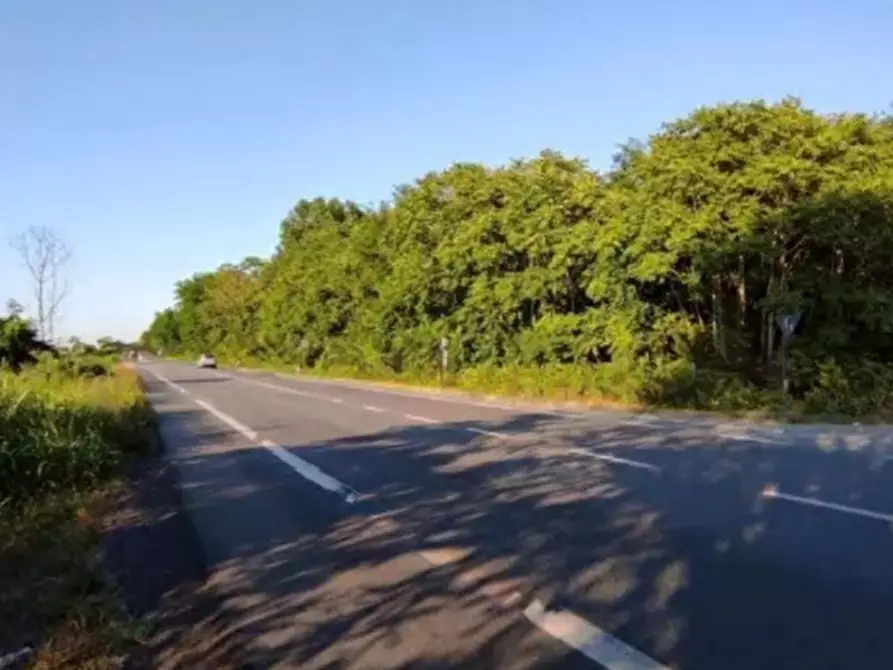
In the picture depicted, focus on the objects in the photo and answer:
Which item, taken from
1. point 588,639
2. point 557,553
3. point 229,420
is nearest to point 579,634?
point 588,639

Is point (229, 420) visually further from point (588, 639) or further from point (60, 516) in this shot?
point (588, 639)

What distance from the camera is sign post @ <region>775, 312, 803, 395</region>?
24984 mm

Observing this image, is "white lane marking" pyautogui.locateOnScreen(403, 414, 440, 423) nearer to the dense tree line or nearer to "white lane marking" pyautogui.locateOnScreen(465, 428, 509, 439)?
"white lane marking" pyautogui.locateOnScreen(465, 428, 509, 439)

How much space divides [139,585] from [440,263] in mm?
37109

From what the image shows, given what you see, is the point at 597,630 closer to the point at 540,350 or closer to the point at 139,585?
the point at 139,585

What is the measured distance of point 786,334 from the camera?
25125 mm

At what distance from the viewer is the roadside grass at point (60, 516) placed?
240 inches

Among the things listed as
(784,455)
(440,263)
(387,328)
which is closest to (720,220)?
(784,455)

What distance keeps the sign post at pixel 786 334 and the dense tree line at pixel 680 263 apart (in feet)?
1.26

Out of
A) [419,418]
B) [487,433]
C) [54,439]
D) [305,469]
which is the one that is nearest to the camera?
[54,439]

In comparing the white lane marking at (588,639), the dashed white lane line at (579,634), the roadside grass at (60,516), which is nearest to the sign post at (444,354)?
the roadside grass at (60,516)

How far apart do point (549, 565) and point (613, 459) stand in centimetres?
676

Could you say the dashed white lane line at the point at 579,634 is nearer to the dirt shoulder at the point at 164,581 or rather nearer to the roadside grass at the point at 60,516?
the dirt shoulder at the point at 164,581

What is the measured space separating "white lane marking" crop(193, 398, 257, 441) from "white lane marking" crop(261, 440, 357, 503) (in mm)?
3383
